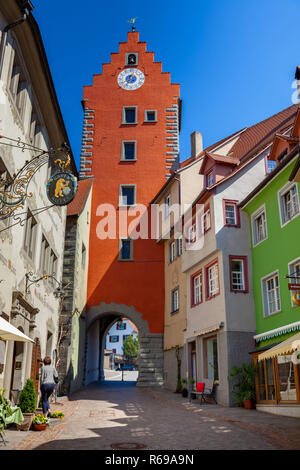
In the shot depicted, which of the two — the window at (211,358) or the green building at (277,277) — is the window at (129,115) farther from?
the window at (211,358)

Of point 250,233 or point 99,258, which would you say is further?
point 99,258

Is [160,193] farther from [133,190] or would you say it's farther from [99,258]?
[99,258]

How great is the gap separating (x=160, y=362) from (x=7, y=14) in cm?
1958

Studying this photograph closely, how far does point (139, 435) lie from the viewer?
939cm

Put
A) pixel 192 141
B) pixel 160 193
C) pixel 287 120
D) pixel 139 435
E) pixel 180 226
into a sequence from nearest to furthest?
pixel 139 435 → pixel 287 120 → pixel 180 226 → pixel 160 193 → pixel 192 141

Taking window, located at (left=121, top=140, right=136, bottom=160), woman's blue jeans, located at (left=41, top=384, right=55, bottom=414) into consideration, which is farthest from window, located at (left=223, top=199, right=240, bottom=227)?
window, located at (left=121, top=140, right=136, bottom=160)

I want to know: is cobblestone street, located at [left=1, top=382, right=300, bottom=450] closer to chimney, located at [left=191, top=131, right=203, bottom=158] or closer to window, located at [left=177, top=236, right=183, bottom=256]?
window, located at [left=177, top=236, right=183, bottom=256]

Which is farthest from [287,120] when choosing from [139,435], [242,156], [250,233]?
[139,435]

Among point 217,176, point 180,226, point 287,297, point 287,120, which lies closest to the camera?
point 287,297

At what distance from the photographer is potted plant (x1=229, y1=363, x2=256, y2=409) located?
15.8 meters

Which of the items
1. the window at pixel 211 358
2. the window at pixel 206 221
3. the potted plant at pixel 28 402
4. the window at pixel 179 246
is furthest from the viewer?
the window at pixel 179 246

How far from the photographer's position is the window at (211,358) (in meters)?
18.5

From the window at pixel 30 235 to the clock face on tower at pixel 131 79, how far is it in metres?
19.1

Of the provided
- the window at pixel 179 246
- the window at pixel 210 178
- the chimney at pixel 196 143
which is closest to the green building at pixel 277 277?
the window at pixel 210 178
